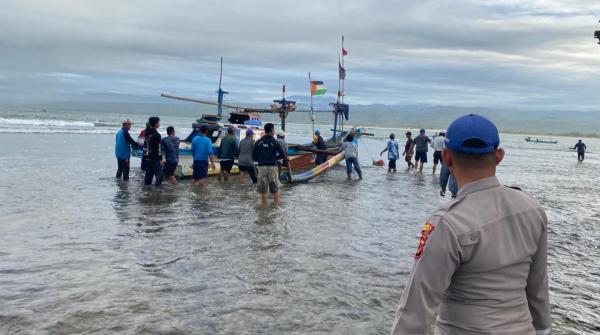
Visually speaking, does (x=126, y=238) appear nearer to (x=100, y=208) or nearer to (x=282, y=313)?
(x=100, y=208)

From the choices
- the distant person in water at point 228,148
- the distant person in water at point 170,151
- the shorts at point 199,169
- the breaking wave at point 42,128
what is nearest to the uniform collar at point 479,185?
the distant person in water at point 170,151

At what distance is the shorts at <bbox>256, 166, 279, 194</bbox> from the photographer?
11516 millimetres

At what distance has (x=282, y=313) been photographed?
204 inches

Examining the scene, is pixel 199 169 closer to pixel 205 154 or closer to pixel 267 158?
pixel 205 154

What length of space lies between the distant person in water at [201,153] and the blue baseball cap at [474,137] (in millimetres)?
12320

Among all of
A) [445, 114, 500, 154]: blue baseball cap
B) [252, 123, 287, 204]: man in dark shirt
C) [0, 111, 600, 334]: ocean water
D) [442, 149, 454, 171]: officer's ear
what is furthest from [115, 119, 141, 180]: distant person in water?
[445, 114, 500, 154]: blue baseball cap

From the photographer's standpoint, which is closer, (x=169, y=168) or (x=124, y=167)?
(x=169, y=168)

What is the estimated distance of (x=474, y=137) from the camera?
2152 mm

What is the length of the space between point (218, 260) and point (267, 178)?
4.66m

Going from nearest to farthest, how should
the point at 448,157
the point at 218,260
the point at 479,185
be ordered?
the point at 479,185 < the point at 448,157 < the point at 218,260

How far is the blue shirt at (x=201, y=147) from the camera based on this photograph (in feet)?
46.3

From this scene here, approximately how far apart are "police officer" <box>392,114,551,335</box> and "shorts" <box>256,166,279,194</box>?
935 cm

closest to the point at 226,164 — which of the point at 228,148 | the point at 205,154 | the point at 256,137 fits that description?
the point at 228,148

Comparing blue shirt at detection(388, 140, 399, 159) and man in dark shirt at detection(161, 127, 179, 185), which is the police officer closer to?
man in dark shirt at detection(161, 127, 179, 185)
